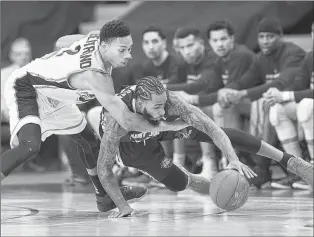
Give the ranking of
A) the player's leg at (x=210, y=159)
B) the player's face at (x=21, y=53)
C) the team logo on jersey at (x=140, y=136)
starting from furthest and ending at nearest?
the player's face at (x=21, y=53), the player's leg at (x=210, y=159), the team logo on jersey at (x=140, y=136)

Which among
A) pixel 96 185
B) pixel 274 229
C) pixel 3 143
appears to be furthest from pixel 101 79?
pixel 3 143

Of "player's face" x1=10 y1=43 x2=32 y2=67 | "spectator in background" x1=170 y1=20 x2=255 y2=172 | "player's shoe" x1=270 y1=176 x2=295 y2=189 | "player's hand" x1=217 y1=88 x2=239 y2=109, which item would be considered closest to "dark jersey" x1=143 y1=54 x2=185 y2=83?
"spectator in background" x1=170 y1=20 x2=255 y2=172

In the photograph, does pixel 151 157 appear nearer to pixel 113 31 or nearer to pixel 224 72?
pixel 113 31

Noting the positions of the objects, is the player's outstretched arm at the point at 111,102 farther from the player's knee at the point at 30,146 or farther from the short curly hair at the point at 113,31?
the player's knee at the point at 30,146

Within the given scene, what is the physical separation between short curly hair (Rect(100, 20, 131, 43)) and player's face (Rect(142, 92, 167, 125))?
49cm

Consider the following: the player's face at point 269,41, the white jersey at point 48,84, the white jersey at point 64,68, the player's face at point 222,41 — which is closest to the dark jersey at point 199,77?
the player's face at point 222,41

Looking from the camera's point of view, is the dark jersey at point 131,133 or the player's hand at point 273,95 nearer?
the dark jersey at point 131,133

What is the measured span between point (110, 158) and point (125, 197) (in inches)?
23.3

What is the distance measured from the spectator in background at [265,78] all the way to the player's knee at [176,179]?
6.73 feet

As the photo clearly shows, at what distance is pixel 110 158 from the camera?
263 inches

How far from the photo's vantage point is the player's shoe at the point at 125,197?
714cm

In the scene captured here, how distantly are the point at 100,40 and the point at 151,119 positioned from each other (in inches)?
25.5

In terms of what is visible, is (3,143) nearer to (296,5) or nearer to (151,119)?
(296,5)

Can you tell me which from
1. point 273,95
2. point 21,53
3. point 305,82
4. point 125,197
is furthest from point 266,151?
point 21,53
